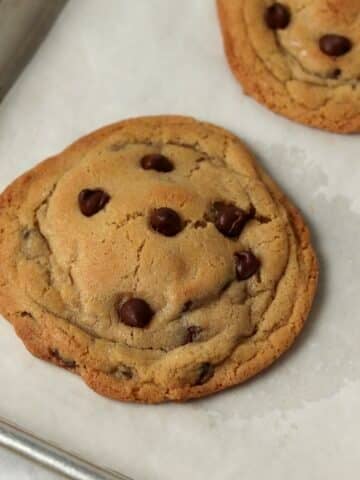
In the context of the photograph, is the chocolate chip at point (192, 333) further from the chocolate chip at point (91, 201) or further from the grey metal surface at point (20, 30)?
the grey metal surface at point (20, 30)

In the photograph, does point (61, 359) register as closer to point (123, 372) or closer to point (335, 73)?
point (123, 372)

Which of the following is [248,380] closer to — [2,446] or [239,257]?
[239,257]

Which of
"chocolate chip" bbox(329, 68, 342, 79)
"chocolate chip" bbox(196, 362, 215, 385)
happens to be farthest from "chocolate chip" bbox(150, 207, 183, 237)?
"chocolate chip" bbox(329, 68, 342, 79)

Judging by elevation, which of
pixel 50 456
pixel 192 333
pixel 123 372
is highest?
pixel 192 333

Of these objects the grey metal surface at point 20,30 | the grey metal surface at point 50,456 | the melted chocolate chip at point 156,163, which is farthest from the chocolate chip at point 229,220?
the grey metal surface at point 20,30

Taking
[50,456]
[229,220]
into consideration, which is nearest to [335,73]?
[229,220]

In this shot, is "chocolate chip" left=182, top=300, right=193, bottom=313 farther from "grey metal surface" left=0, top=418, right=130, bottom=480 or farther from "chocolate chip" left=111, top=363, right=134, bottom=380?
"grey metal surface" left=0, top=418, right=130, bottom=480

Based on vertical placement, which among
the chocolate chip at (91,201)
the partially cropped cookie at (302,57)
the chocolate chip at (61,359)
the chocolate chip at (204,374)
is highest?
the partially cropped cookie at (302,57)
